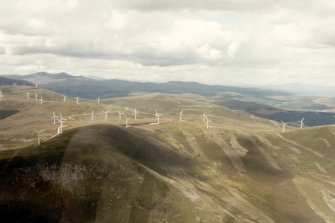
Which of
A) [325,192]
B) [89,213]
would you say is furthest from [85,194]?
[325,192]

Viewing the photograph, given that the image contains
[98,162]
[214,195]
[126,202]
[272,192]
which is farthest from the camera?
[272,192]

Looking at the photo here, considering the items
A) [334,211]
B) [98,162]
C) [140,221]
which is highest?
[98,162]

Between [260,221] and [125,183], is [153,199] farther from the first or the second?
[260,221]

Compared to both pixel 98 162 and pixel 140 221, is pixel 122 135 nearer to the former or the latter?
pixel 98 162

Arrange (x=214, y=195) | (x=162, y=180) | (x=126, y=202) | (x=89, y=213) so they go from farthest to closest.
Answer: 1. (x=214, y=195)
2. (x=162, y=180)
3. (x=126, y=202)
4. (x=89, y=213)

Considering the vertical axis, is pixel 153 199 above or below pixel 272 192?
above

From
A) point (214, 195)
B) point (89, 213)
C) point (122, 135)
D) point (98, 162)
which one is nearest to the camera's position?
point (89, 213)

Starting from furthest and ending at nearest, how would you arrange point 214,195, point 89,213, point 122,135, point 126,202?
1. point 122,135
2. point 214,195
3. point 126,202
4. point 89,213

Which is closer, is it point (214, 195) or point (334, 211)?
point (214, 195)

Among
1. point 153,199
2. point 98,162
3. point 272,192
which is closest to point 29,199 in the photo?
point 98,162
